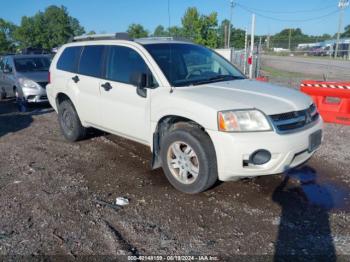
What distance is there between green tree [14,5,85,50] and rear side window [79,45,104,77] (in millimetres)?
59843

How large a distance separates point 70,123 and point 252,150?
395cm

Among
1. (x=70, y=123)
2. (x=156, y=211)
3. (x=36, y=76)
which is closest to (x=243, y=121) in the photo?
(x=156, y=211)

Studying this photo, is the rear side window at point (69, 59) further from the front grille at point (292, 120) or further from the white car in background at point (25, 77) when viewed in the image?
the white car in background at point (25, 77)

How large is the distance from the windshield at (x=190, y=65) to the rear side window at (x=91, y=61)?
1.03 metres

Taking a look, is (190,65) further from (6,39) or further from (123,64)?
(6,39)

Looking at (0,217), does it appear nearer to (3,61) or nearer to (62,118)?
(62,118)

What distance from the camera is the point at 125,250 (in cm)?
307

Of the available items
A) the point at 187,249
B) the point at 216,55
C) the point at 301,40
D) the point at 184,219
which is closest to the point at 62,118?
the point at 216,55

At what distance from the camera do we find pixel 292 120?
3.79 m

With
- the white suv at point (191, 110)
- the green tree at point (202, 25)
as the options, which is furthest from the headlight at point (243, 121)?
the green tree at point (202, 25)

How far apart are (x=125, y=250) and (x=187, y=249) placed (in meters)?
0.57

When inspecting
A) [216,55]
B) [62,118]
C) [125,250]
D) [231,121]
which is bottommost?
[125,250]

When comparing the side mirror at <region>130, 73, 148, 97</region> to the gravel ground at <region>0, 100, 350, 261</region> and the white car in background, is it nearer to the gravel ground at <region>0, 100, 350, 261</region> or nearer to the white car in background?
the gravel ground at <region>0, 100, 350, 261</region>

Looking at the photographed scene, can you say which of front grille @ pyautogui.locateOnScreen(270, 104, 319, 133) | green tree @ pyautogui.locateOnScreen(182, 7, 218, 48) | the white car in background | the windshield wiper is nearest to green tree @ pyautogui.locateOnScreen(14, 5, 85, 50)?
green tree @ pyautogui.locateOnScreen(182, 7, 218, 48)
